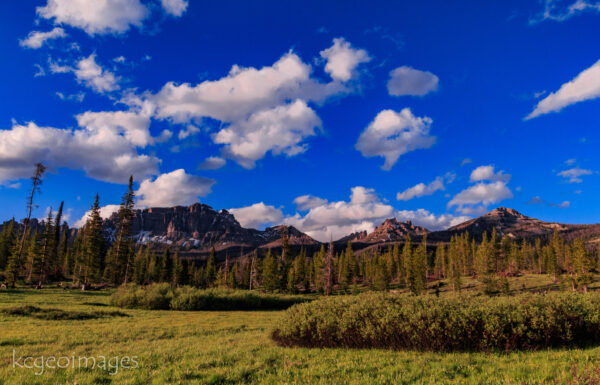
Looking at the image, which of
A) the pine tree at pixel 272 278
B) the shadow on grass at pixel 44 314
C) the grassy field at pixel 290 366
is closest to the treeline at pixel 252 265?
the pine tree at pixel 272 278

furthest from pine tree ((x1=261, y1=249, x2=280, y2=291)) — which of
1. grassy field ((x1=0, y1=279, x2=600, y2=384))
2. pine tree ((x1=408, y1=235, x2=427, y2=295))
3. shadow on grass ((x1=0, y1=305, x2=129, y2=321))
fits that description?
grassy field ((x1=0, y1=279, x2=600, y2=384))

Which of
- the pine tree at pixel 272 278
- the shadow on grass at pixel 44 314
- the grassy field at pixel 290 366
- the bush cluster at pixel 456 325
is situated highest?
the bush cluster at pixel 456 325

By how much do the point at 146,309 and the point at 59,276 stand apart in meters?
52.5

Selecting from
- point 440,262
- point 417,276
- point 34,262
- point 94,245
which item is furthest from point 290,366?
point 440,262

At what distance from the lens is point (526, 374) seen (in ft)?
27.3

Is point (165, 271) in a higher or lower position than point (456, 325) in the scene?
lower

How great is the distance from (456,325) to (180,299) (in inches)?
1239

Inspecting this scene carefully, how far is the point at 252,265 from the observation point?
291 ft

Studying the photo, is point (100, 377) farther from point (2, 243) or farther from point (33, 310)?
point (2, 243)

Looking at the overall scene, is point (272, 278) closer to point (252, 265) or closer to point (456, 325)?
point (252, 265)

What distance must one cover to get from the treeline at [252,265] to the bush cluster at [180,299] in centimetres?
915

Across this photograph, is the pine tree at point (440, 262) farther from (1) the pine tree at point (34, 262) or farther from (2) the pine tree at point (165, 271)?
(1) the pine tree at point (34, 262)

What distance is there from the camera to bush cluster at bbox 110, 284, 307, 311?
34.4 m

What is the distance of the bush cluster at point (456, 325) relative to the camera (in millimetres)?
11320
